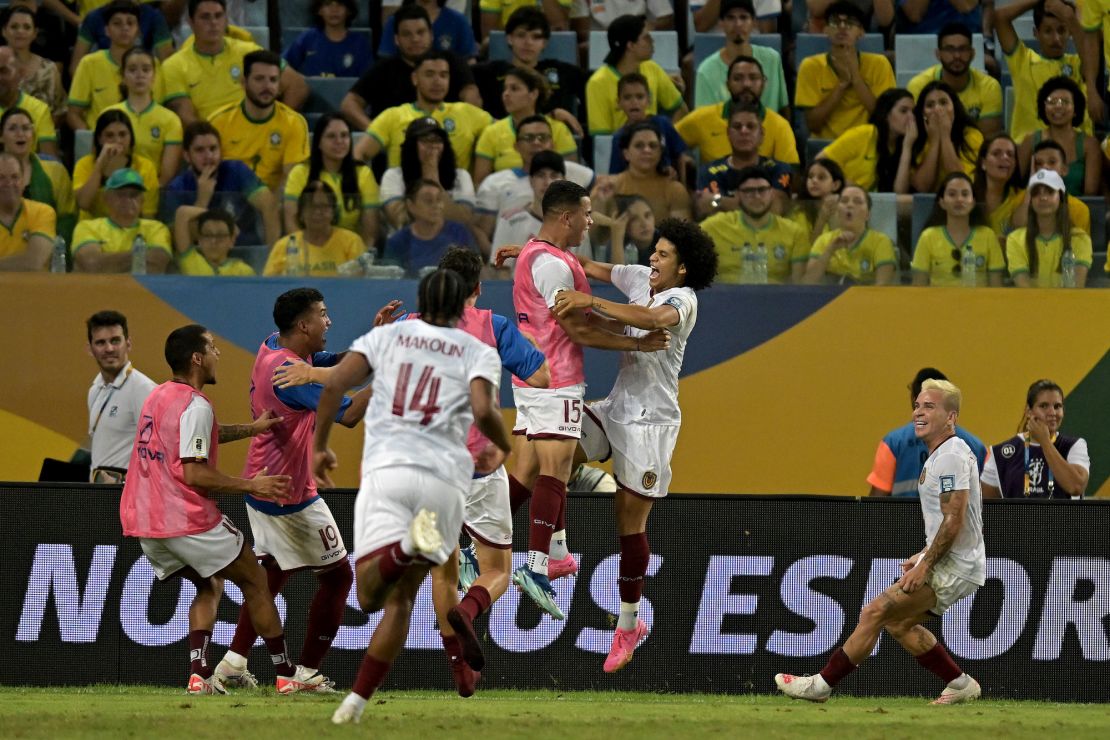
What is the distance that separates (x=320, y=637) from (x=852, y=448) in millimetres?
4748

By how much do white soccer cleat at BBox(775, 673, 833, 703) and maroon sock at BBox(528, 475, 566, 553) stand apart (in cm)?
174

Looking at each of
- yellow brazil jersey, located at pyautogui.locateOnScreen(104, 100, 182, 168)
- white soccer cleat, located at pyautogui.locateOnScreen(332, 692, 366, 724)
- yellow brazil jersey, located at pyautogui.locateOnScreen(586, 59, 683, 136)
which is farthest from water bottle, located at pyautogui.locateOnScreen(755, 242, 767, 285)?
white soccer cleat, located at pyautogui.locateOnScreen(332, 692, 366, 724)

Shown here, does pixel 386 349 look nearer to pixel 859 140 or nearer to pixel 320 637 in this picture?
pixel 320 637

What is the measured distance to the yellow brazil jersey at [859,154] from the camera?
45.5 feet

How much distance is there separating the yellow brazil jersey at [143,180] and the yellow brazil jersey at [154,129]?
0.14 meters

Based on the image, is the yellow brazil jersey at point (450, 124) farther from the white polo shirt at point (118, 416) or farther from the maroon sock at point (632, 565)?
the maroon sock at point (632, 565)

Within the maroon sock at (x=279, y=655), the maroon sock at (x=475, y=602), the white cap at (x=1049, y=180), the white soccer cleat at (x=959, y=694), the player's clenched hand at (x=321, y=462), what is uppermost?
the white cap at (x=1049, y=180)

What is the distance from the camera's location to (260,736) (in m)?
6.90

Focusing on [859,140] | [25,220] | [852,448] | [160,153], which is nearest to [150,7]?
[160,153]

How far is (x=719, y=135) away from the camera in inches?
550

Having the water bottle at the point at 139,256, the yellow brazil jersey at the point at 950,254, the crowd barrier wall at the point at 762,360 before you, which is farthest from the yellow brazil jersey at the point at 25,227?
the yellow brazil jersey at the point at 950,254

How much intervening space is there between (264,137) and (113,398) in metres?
3.37

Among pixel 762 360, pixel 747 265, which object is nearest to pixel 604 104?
pixel 747 265

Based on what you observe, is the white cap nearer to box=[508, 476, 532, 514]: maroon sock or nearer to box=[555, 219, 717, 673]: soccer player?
box=[555, 219, 717, 673]: soccer player
